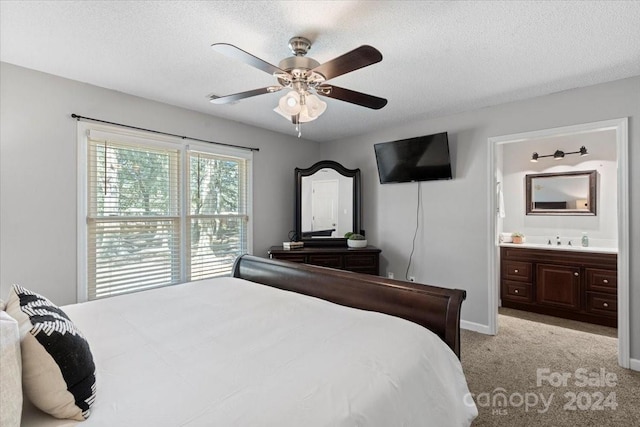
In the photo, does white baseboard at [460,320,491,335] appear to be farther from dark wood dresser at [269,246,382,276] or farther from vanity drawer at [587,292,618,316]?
vanity drawer at [587,292,618,316]

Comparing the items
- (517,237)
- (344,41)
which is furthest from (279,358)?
(517,237)

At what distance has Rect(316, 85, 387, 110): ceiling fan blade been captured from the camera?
1952mm

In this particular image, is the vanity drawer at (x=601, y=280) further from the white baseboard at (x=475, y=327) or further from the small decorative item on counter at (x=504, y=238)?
the white baseboard at (x=475, y=327)

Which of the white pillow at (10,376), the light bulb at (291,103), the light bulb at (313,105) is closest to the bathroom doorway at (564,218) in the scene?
the light bulb at (313,105)

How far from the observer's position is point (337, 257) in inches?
156

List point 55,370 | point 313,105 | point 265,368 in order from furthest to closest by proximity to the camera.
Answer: point 313,105, point 265,368, point 55,370

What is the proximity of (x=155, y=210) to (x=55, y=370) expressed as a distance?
2.37 meters

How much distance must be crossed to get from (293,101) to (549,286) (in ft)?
13.1

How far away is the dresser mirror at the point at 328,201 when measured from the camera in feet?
14.3

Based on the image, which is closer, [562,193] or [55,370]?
[55,370]

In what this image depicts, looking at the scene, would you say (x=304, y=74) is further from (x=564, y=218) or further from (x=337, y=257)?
(x=564, y=218)

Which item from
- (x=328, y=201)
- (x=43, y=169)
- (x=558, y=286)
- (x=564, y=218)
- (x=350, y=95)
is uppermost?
(x=350, y=95)

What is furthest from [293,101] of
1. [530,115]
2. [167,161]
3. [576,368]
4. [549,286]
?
[549,286]

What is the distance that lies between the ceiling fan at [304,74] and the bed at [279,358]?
1.18 meters
